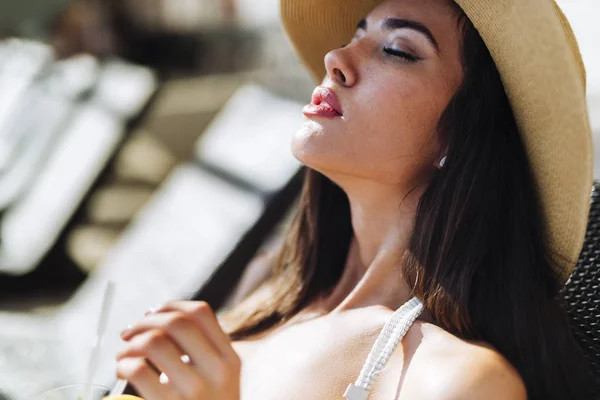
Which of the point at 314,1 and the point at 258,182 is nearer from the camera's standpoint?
the point at 314,1

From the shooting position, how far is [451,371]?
130cm

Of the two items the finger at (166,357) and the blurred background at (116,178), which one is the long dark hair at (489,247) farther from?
the blurred background at (116,178)

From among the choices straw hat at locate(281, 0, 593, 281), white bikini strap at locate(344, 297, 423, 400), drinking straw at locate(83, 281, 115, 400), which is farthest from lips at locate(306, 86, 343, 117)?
drinking straw at locate(83, 281, 115, 400)

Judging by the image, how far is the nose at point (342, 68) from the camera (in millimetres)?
1548

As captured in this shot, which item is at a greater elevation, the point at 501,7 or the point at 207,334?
the point at 501,7

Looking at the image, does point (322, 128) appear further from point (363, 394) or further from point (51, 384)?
point (51, 384)

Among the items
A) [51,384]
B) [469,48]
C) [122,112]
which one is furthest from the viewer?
[122,112]

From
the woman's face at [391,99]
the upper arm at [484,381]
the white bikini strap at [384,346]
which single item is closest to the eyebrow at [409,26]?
the woman's face at [391,99]

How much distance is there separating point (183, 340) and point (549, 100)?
81 cm

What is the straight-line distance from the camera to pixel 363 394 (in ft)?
4.52

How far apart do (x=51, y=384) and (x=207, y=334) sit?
77 cm

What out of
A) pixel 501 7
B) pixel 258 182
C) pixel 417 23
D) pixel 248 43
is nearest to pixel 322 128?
pixel 417 23

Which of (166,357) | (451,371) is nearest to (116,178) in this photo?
(166,357)

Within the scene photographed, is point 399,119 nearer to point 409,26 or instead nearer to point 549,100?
point 409,26
